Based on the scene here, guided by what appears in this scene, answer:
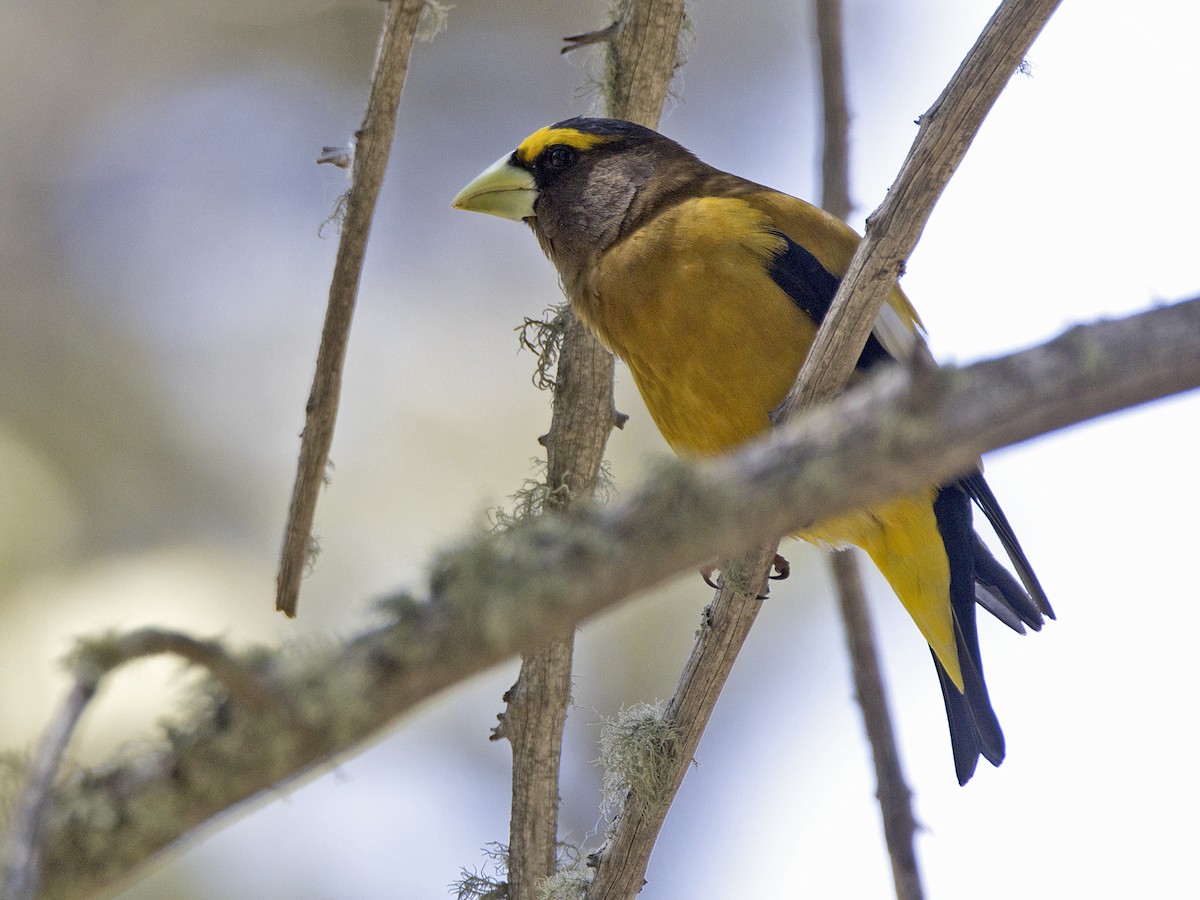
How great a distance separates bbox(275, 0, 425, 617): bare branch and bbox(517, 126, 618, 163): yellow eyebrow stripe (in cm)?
73

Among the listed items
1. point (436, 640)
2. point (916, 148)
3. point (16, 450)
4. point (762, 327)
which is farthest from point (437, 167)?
point (436, 640)

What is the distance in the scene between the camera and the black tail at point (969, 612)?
8.07 ft

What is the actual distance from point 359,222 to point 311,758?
1306 millimetres

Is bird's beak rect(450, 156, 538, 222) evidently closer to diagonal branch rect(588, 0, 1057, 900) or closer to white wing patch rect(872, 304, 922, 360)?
white wing patch rect(872, 304, 922, 360)

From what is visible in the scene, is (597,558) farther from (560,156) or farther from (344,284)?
(560,156)

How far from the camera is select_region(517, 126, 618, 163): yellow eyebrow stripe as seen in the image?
2744 millimetres

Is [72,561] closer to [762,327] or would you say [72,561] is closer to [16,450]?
[16,450]

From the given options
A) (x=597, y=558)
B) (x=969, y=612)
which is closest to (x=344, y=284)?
(x=597, y=558)

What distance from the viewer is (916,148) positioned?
57.3 inches

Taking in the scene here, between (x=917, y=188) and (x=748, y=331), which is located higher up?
(x=748, y=331)

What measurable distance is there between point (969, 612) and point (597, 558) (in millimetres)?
1745

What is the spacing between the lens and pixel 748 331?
92.0 inches

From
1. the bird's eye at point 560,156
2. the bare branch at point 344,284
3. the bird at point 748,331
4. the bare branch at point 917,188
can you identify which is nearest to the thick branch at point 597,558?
the bare branch at point 917,188

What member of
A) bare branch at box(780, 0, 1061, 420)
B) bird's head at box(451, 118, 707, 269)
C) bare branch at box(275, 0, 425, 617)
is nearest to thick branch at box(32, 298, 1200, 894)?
bare branch at box(780, 0, 1061, 420)
